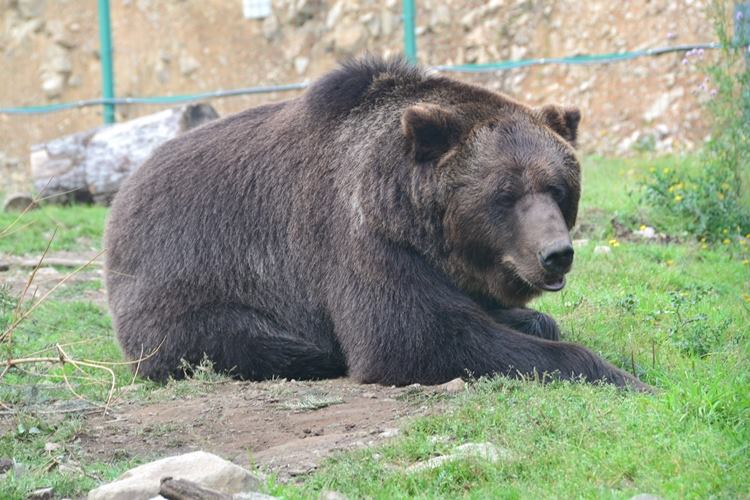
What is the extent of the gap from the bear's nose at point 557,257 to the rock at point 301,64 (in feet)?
42.8

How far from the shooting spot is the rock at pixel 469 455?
4227 millimetres

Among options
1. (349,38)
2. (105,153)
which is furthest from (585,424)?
(349,38)

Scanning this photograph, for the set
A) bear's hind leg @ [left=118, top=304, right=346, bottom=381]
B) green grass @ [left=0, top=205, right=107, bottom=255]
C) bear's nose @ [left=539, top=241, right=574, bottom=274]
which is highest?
bear's nose @ [left=539, top=241, right=574, bottom=274]

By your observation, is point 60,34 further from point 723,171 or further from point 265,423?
point 265,423

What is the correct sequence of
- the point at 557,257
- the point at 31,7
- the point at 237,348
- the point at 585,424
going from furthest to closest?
1. the point at 31,7
2. the point at 237,348
3. the point at 557,257
4. the point at 585,424

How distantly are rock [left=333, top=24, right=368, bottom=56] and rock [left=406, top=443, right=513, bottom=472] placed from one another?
13.7 meters

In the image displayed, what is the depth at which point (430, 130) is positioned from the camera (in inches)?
235

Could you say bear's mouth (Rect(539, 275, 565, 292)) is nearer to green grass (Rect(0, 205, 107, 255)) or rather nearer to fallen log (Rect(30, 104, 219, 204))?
green grass (Rect(0, 205, 107, 255))

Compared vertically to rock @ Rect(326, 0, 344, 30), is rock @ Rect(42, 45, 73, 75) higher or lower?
lower

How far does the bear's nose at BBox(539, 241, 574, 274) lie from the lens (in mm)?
5512

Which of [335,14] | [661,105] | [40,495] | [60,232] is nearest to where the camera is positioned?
[40,495]

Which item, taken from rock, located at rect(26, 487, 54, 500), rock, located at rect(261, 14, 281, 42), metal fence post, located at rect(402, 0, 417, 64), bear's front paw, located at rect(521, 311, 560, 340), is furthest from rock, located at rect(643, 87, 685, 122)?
rock, located at rect(26, 487, 54, 500)

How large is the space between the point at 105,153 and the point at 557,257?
817 centimetres

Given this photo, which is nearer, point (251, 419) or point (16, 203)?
point (251, 419)
